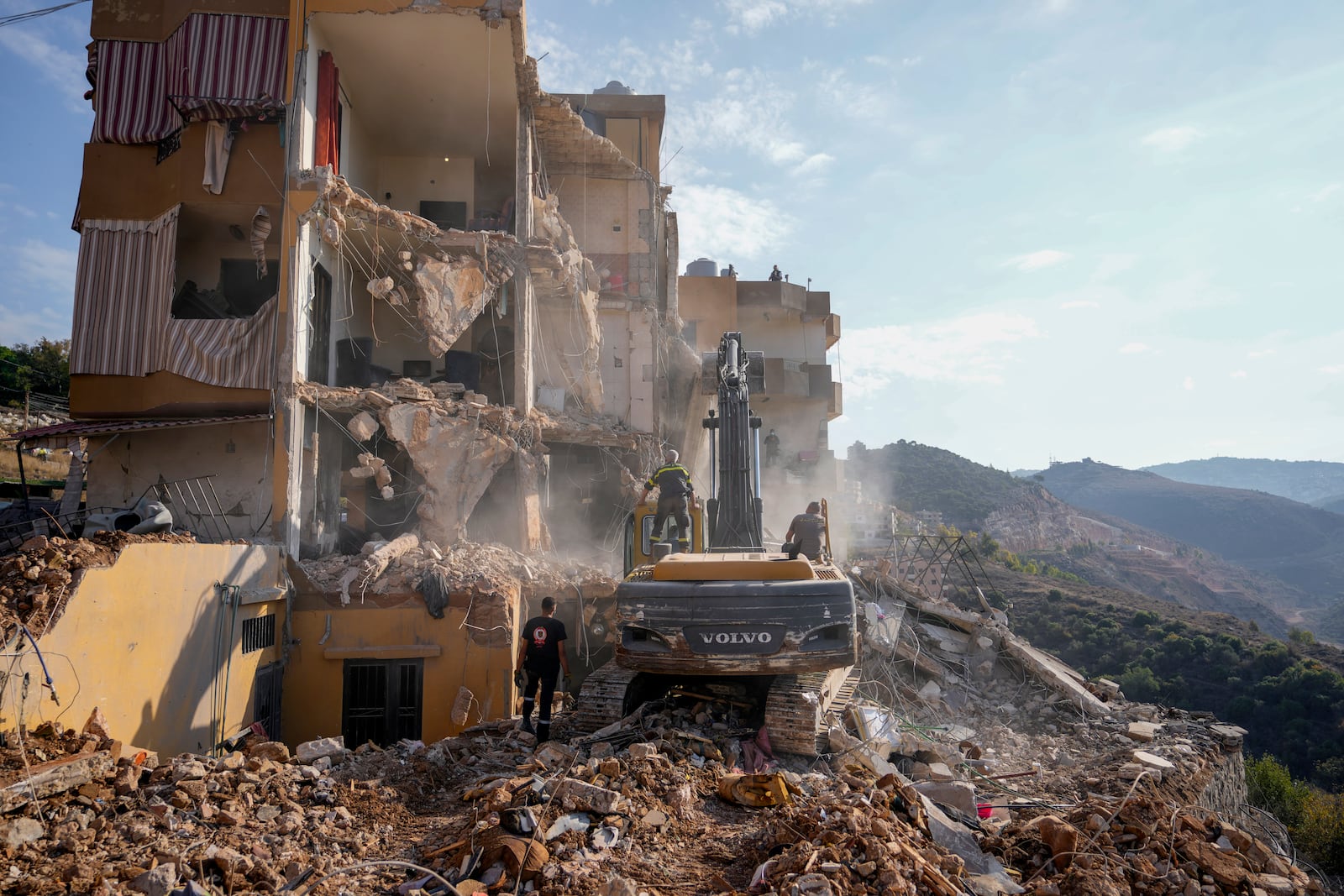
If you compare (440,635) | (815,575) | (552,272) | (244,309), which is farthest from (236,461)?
(815,575)

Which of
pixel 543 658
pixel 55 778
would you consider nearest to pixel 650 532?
pixel 543 658

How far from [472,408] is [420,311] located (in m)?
2.19

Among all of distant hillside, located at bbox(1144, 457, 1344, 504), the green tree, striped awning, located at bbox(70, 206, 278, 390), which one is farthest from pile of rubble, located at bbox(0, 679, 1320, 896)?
distant hillside, located at bbox(1144, 457, 1344, 504)

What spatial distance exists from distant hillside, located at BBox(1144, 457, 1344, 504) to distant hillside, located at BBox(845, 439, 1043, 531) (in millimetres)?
100682

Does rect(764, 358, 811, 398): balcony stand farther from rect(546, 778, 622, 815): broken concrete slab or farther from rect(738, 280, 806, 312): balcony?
rect(546, 778, 622, 815): broken concrete slab

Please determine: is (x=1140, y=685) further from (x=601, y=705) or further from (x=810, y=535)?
(x=601, y=705)

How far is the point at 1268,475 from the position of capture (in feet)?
608

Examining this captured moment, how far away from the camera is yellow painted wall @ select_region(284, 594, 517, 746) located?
12.7m

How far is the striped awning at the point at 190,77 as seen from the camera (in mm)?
14789

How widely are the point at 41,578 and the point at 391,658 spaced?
19.8ft

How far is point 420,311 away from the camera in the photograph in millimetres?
16391

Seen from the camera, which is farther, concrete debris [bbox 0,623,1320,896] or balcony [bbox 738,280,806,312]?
balcony [bbox 738,280,806,312]

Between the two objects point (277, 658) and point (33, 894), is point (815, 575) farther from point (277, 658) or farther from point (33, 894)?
point (277, 658)

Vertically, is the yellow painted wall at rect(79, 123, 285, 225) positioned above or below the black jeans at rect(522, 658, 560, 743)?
above
